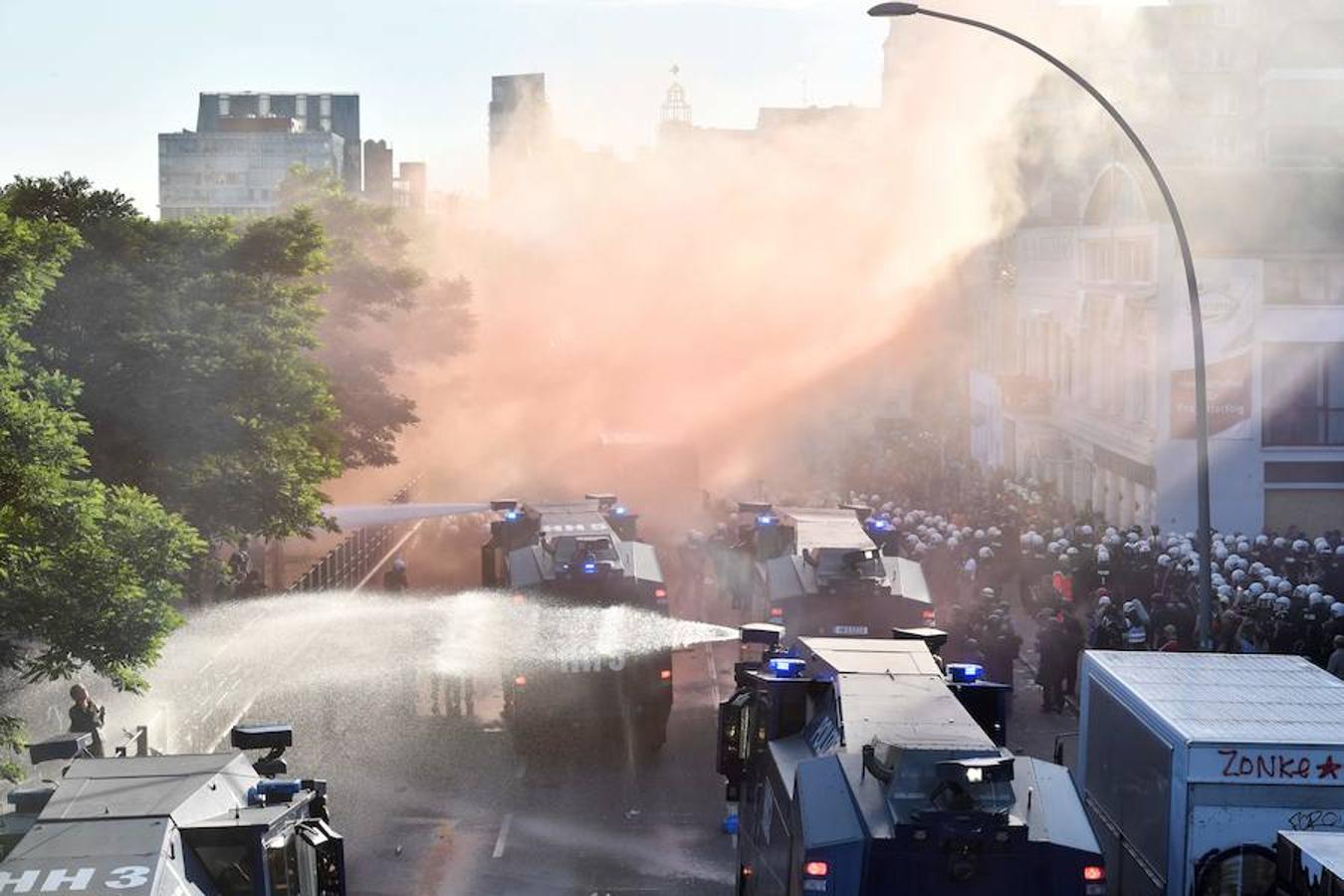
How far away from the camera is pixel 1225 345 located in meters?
41.7

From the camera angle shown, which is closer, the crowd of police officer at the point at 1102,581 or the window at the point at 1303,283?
the crowd of police officer at the point at 1102,581

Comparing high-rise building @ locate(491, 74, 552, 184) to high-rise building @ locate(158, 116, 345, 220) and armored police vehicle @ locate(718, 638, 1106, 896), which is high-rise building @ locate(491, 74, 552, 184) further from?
armored police vehicle @ locate(718, 638, 1106, 896)

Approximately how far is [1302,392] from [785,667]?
30.7m

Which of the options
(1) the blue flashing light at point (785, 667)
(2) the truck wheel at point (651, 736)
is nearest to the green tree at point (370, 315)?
(2) the truck wheel at point (651, 736)

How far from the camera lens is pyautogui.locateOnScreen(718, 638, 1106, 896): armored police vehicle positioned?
1186 centimetres

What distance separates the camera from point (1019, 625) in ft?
118

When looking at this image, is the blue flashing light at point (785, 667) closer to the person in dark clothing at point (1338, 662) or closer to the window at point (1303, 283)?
the person in dark clothing at point (1338, 662)

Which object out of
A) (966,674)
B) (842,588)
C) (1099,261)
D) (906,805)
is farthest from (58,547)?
(1099,261)

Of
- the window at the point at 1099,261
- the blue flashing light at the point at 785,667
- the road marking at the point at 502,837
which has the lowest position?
the road marking at the point at 502,837

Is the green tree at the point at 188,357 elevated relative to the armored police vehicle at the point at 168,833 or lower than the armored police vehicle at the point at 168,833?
elevated

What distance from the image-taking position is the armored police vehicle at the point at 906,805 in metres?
11.9

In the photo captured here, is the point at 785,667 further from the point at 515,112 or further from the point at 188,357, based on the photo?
the point at 515,112

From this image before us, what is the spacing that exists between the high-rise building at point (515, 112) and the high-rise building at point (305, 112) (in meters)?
14.5

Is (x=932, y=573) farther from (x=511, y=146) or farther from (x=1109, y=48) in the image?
(x=511, y=146)
